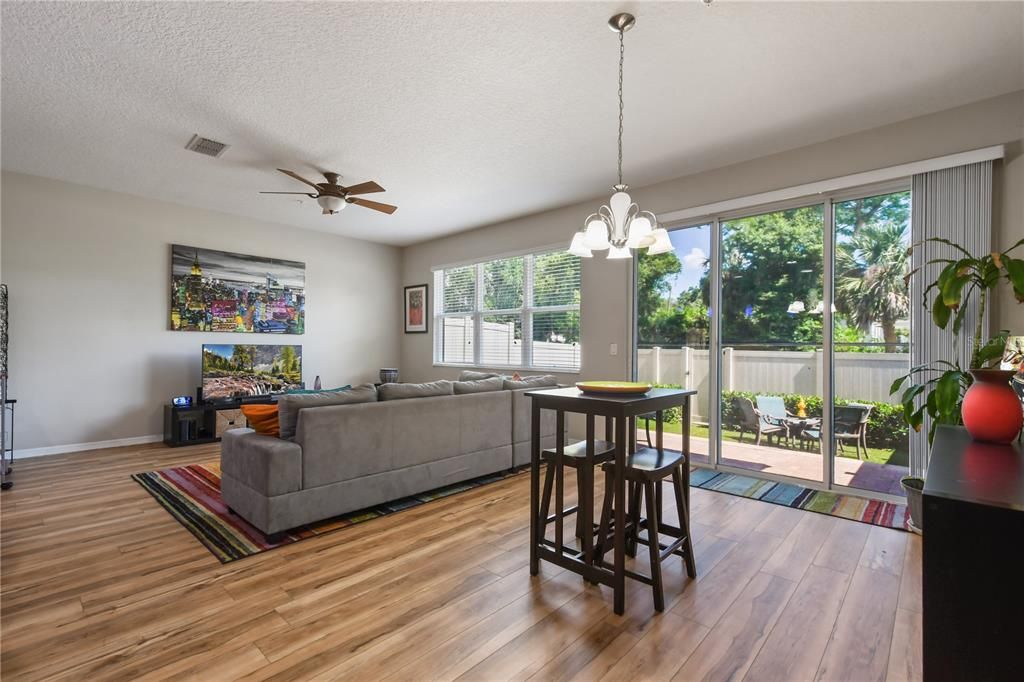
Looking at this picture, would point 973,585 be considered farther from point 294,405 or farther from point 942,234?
point 942,234

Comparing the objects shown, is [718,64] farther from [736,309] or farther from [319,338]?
[319,338]

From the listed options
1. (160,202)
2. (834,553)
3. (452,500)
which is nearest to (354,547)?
(452,500)

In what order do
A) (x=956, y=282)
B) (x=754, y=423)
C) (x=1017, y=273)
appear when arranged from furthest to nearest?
(x=754, y=423)
(x=956, y=282)
(x=1017, y=273)

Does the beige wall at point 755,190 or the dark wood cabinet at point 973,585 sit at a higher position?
the beige wall at point 755,190

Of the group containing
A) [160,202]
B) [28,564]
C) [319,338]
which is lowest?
[28,564]

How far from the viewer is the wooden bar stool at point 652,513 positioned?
197 centimetres

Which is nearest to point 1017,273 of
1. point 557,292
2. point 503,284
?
point 557,292

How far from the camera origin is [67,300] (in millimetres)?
4676

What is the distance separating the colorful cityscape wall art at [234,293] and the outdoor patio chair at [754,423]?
17.8 feet

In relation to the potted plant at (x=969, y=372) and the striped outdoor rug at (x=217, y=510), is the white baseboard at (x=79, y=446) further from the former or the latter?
the potted plant at (x=969, y=372)

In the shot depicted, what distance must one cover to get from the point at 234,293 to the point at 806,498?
630cm

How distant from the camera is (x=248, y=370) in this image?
566 cm

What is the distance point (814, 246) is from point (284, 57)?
3.95 metres

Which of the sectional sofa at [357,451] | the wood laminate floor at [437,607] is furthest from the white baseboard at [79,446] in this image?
the sectional sofa at [357,451]
